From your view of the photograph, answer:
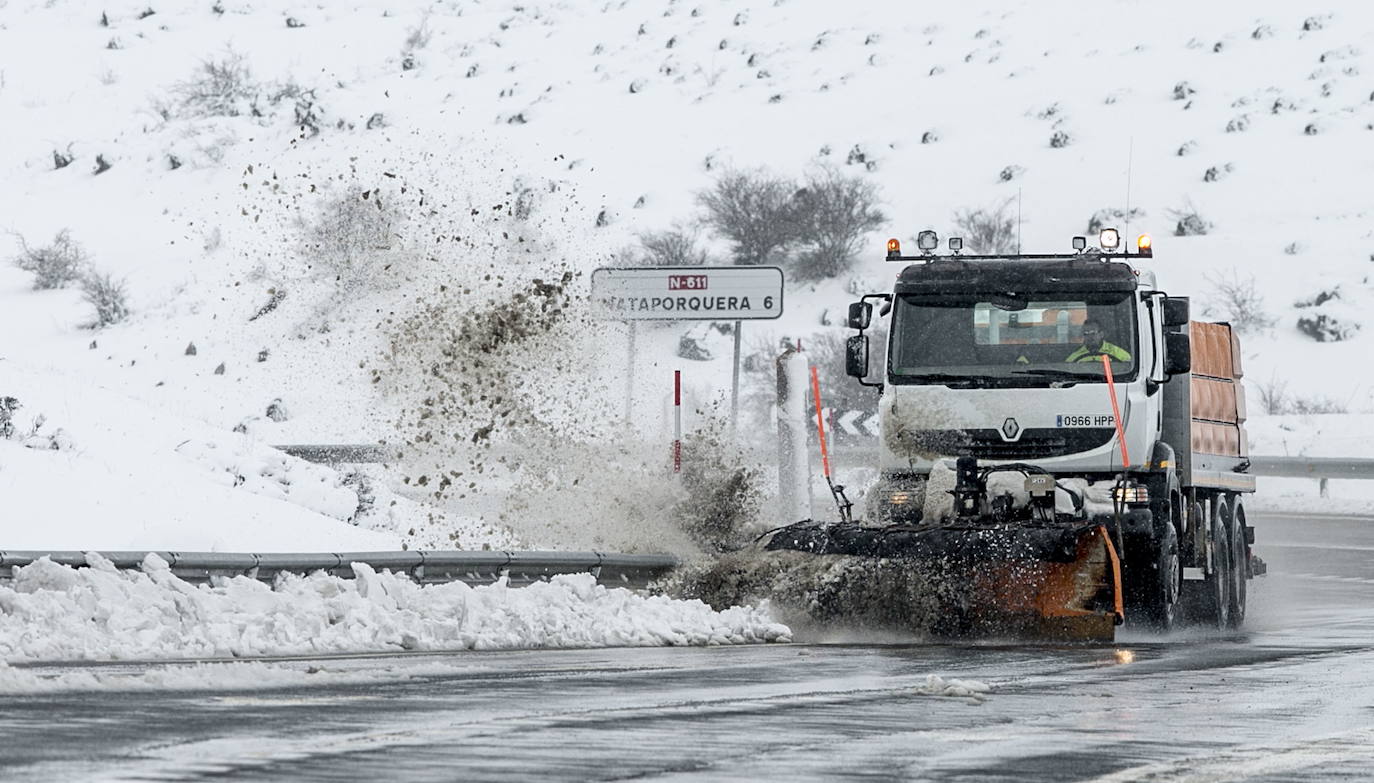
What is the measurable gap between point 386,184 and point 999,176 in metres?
14.1

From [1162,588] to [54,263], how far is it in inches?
1491

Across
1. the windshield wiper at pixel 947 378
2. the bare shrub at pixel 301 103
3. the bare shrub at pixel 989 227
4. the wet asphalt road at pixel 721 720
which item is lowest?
the wet asphalt road at pixel 721 720

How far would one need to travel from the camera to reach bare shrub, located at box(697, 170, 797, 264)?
49.5 m

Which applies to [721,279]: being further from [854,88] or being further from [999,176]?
[854,88]

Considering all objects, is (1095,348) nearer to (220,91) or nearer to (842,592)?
(842,592)

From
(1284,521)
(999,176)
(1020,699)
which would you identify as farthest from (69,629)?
(999,176)

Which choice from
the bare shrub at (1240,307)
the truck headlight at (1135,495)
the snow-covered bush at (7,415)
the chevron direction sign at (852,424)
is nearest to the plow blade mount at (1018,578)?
the truck headlight at (1135,495)

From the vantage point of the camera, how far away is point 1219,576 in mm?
18094

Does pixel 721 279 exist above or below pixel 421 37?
below

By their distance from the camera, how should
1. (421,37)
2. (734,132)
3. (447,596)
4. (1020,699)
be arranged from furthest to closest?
(421,37) → (734,132) → (447,596) → (1020,699)

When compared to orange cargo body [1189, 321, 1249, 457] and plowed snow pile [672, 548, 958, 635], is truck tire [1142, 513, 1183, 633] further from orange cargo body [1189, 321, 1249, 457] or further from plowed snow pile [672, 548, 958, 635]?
plowed snow pile [672, 548, 958, 635]

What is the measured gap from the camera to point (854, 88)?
6275cm

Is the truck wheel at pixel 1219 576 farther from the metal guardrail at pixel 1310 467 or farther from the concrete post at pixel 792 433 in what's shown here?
the metal guardrail at pixel 1310 467

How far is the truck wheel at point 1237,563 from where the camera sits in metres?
18.6
